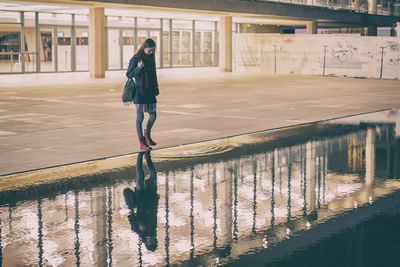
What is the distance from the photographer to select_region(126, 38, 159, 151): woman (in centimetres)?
1060

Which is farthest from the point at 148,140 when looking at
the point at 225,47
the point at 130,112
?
the point at 225,47

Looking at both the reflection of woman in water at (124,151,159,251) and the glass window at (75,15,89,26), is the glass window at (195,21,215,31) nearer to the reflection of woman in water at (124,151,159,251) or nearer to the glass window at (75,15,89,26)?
the glass window at (75,15,89,26)

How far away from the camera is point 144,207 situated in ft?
22.8

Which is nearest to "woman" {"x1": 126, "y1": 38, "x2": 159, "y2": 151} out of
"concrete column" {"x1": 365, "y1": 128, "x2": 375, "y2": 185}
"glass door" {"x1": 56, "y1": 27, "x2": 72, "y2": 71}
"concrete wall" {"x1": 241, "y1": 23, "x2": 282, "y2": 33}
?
"concrete column" {"x1": 365, "y1": 128, "x2": 375, "y2": 185}

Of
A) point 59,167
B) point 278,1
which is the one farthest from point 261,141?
point 278,1

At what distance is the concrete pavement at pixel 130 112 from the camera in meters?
11.2

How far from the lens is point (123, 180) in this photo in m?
8.45

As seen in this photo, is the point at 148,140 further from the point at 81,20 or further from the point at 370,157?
the point at 81,20

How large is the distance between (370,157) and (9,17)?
93.3 ft

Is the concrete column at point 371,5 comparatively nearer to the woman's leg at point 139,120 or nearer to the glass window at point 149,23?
the glass window at point 149,23

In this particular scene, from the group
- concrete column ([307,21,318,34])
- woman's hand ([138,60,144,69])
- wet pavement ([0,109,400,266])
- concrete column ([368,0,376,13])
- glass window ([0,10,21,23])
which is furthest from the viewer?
concrete column ([368,0,376,13])

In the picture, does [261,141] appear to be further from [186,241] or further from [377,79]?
[377,79]

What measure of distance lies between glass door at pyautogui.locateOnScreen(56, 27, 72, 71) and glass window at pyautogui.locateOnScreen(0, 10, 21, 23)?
2875mm

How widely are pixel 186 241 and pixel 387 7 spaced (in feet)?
187
